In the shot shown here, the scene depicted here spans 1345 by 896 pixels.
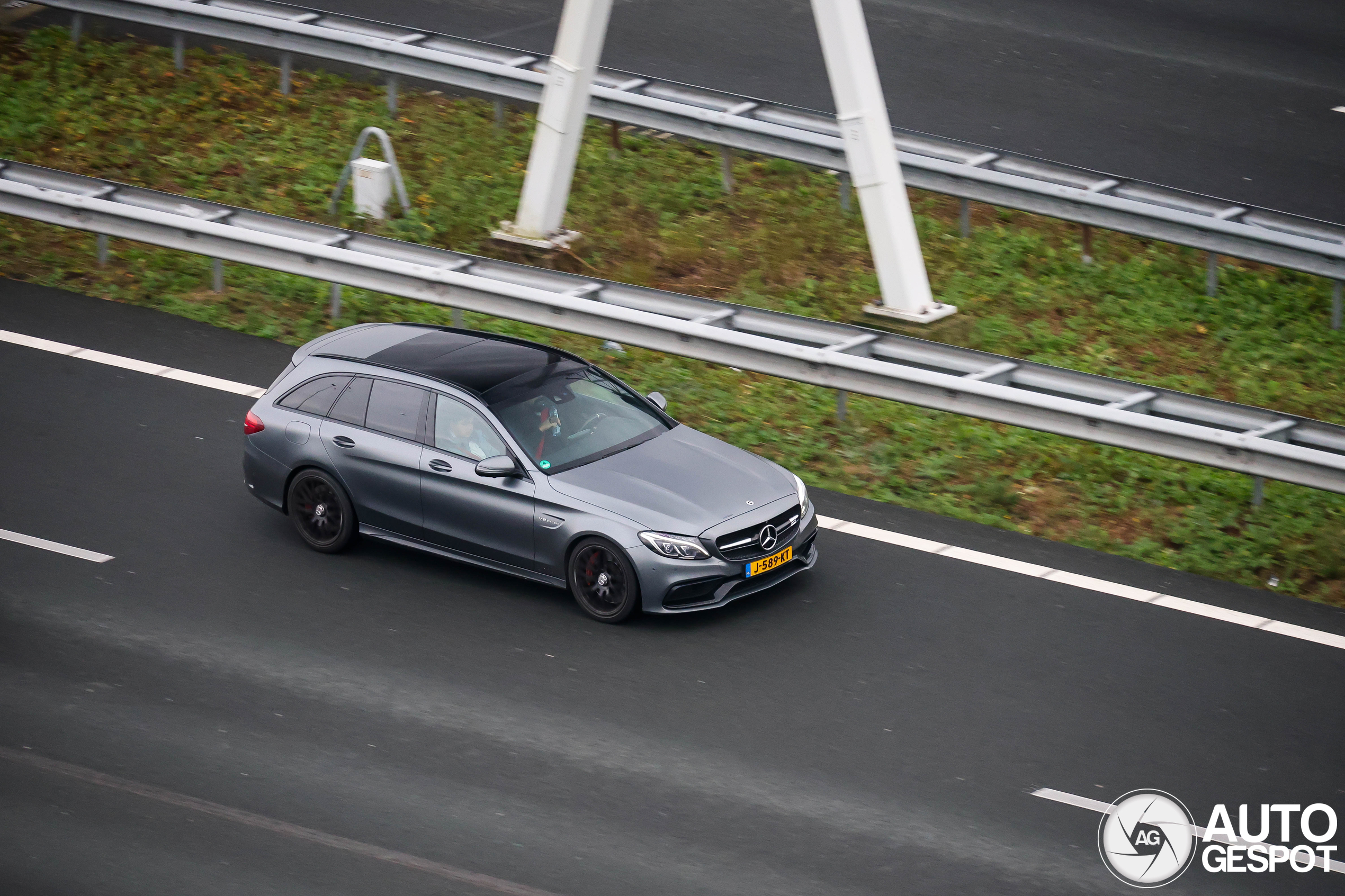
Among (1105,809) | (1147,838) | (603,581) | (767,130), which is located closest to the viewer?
(1147,838)

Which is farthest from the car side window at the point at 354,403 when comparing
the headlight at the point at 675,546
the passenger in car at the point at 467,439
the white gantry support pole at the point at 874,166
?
the white gantry support pole at the point at 874,166

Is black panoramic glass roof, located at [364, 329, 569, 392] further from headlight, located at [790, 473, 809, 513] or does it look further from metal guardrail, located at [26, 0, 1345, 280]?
metal guardrail, located at [26, 0, 1345, 280]

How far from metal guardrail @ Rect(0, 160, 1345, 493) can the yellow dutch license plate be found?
2.59m

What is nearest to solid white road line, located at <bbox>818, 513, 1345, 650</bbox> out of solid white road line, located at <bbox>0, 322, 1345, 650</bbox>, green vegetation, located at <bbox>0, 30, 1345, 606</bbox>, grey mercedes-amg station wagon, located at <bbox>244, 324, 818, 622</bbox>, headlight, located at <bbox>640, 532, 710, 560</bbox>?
solid white road line, located at <bbox>0, 322, 1345, 650</bbox>

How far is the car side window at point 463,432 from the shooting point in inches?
436

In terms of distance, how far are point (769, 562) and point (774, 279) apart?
5.84 m

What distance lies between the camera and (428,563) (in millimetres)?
11625

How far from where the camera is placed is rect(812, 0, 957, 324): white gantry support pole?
554 inches

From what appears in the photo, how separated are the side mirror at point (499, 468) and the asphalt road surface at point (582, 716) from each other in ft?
2.87

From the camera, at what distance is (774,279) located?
16125 mm

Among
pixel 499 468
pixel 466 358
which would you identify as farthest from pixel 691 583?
pixel 466 358

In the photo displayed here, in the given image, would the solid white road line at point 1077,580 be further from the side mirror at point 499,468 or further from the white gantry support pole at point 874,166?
the white gantry support pole at point 874,166

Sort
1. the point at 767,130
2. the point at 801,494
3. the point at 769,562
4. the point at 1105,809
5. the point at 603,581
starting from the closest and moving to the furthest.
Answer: the point at 1105,809, the point at 603,581, the point at 769,562, the point at 801,494, the point at 767,130

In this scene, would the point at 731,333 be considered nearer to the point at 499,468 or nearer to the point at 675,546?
the point at 499,468
